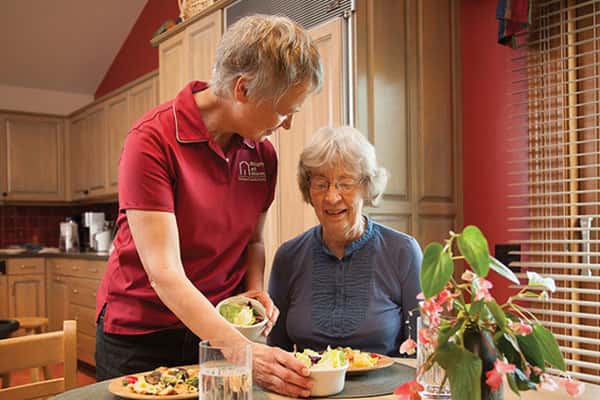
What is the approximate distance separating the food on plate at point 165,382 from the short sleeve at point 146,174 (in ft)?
1.16

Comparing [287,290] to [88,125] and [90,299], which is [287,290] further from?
[88,125]

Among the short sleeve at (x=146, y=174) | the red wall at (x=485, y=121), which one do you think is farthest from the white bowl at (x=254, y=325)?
the red wall at (x=485, y=121)

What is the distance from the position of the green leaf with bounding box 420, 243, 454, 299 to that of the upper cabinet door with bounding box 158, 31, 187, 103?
10.9 feet

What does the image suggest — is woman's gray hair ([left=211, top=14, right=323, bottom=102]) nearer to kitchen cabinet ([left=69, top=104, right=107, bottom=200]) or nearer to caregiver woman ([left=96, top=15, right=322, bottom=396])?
caregiver woman ([left=96, top=15, right=322, bottom=396])

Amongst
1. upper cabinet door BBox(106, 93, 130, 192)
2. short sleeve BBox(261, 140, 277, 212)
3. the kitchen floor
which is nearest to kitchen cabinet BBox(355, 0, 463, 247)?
short sleeve BBox(261, 140, 277, 212)

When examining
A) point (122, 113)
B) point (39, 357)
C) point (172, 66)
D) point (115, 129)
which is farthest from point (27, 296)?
point (39, 357)

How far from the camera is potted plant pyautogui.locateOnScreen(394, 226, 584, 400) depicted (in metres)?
0.80

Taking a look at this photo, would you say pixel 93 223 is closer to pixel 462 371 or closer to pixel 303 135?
pixel 303 135

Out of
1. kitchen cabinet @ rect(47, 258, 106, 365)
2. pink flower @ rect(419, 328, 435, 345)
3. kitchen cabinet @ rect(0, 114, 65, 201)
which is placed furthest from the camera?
kitchen cabinet @ rect(0, 114, 65, 201)

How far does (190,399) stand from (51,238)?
596 cm

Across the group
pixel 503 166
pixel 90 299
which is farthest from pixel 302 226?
pixel 90 299

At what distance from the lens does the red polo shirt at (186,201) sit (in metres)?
1.40

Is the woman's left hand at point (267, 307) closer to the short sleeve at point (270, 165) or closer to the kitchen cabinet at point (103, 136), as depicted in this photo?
the short sleeve at point (270, 165)

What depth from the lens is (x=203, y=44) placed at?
373 cm
